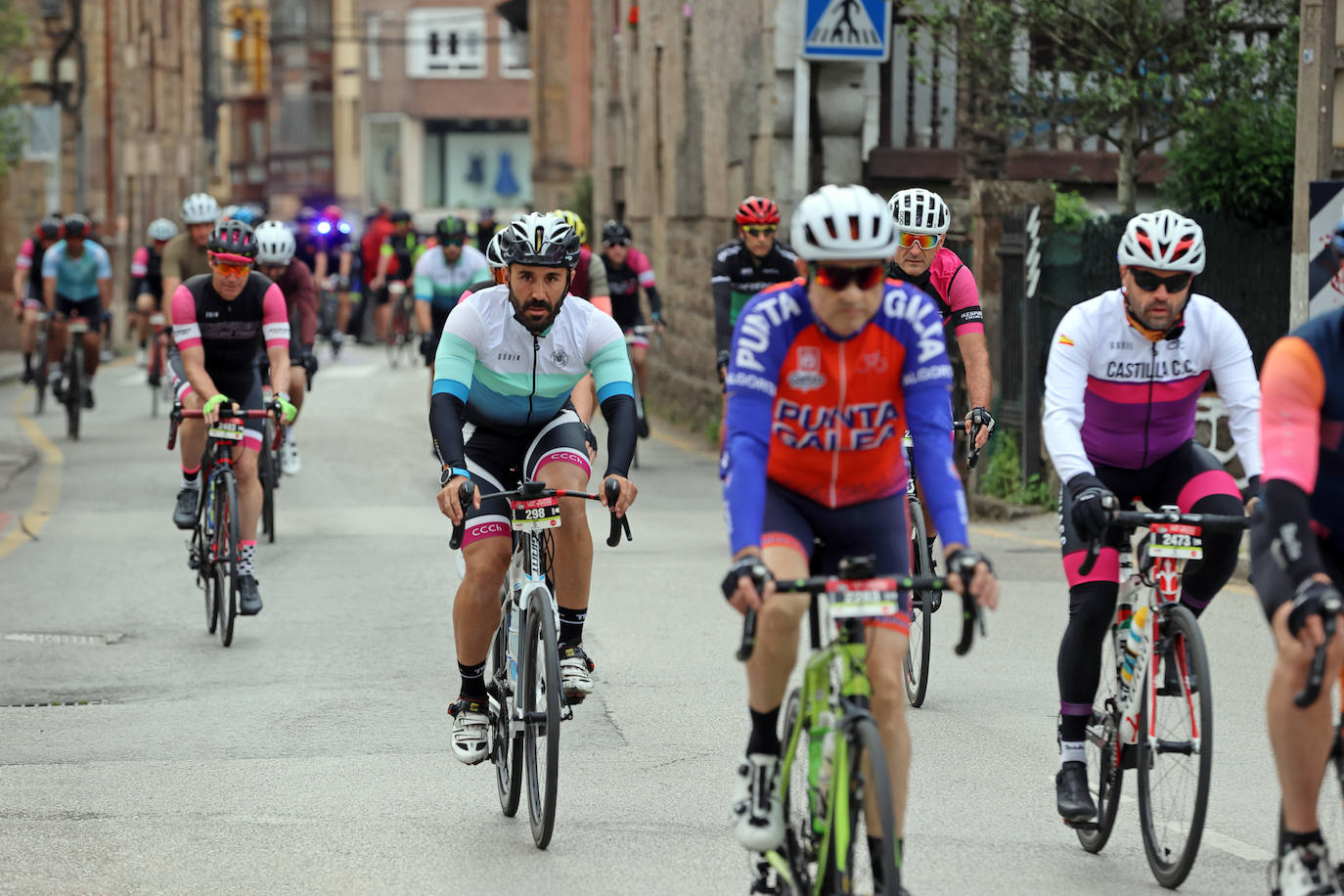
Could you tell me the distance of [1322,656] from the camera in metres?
4.45

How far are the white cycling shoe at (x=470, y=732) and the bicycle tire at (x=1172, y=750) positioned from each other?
2.18m

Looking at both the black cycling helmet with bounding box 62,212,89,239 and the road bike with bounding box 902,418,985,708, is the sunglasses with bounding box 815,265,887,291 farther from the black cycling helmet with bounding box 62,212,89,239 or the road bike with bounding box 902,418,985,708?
the black cycling helmet with bounding box 62,212,89,239

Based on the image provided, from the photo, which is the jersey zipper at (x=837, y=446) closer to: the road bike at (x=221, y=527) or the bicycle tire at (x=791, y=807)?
the bicycle tire at (x=791, y=807)

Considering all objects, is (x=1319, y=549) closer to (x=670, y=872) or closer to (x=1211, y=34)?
(x=670, y=872)

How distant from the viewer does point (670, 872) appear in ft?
19.9

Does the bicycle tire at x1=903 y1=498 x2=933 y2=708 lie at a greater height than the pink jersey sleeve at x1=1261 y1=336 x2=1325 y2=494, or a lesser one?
lesser

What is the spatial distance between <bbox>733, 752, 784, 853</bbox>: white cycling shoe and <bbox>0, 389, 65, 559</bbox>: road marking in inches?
354

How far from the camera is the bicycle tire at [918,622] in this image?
841 cm

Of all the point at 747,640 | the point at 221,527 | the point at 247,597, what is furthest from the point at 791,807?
the point at 221,527

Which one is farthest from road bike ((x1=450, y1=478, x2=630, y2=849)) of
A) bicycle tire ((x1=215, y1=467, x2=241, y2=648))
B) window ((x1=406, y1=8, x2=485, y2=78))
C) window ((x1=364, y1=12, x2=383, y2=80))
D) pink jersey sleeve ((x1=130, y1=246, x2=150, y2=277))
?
window ((x1=364, y1=12, x2=383, y2=80))

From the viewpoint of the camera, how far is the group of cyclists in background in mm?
4672

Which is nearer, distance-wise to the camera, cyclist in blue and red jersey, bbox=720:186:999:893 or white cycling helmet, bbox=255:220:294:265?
cyclist in blue and red jersey, bbox=720:186:999:893

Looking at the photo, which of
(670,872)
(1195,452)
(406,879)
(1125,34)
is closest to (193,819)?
(406,879)

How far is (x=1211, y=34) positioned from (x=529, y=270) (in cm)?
947
